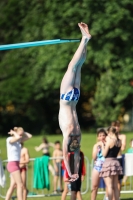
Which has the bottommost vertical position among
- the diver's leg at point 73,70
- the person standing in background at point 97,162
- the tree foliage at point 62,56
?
the person standing in background at point 97,162

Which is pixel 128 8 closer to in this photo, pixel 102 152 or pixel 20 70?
pixel 20 70

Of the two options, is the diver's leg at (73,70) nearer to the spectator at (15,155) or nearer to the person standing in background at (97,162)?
the spectator at (15,155)

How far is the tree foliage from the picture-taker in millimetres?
37844

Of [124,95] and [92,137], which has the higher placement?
[124,95]

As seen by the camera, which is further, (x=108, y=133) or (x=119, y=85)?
(x=119, y=85)

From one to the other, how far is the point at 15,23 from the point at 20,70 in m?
3.15

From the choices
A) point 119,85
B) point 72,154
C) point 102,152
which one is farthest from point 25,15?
point 72,154

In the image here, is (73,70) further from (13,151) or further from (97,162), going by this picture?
(97,162)

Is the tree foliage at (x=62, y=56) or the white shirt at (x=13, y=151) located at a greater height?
the tree foliage at (x=62, y=56)

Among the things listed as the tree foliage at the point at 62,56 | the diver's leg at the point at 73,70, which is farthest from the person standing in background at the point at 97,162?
the tree foliage at the point at 62,56

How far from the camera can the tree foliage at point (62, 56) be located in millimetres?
37844

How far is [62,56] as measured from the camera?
39.0m

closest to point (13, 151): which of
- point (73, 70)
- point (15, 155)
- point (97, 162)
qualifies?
point (15, 155)

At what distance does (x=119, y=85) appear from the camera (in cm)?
3872
